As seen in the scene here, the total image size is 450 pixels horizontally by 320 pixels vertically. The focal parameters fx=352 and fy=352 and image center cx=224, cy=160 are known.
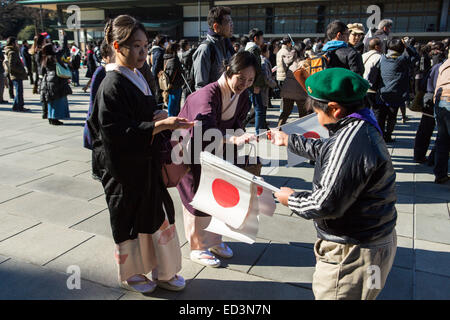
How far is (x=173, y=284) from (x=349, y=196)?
1.42 metres

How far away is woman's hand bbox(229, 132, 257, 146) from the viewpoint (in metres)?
2.30

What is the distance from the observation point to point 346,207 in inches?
56.7

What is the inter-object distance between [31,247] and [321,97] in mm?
2511

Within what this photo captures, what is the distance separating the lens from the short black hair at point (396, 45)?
17.6 ft

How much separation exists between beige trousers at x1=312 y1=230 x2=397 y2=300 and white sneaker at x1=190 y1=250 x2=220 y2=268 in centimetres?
113

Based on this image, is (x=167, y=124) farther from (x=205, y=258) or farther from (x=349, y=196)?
(x=205, y=258)

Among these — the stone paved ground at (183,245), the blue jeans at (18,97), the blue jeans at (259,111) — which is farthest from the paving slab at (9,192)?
the blue jeans at (18,97)

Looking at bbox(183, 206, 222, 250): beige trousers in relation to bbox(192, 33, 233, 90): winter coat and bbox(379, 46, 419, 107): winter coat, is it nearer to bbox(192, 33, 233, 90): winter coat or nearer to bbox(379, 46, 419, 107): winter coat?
bbox(192, 33, 233, 90): winter coat

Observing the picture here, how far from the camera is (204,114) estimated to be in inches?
92.5

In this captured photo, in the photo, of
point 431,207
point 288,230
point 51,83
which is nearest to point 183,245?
point 288,230

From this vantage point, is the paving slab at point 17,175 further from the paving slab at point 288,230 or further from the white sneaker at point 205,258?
the paving slab at point 288,230

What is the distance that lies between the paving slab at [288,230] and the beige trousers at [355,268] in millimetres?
1369

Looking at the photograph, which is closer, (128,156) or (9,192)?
(128,156)
